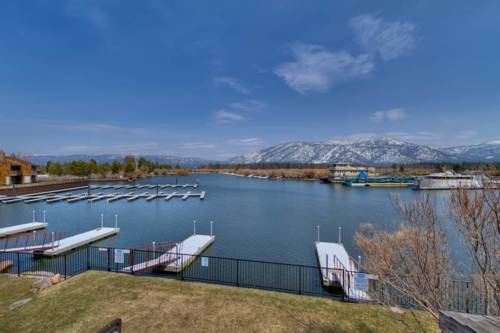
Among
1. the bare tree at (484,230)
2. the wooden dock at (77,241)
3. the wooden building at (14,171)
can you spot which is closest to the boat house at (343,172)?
the wooden dock at (77,241)

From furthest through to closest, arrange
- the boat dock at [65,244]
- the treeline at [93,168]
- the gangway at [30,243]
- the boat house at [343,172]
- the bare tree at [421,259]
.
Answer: the boat house at [343,172] < the treeline at [93,168] < the gangway at [30,243] < the boat dock at [65,244] < the bare tree at [421,259]

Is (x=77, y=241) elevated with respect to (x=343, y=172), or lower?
lower

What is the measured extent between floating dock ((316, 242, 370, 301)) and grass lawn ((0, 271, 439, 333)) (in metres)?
1.88

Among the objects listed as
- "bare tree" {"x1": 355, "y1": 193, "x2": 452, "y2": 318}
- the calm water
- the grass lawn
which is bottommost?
the calm water

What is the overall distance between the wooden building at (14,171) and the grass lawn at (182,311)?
65.8m

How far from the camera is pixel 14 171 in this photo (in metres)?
60.2

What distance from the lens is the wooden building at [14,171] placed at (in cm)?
5699

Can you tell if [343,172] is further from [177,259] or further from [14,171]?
[14,171]

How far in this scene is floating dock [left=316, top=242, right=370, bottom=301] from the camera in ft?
35.4

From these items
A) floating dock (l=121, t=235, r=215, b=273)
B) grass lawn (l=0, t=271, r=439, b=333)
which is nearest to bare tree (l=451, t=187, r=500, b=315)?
grass lawn (l=0, t=271, r=439, b=333)

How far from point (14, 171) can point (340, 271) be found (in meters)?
77.6

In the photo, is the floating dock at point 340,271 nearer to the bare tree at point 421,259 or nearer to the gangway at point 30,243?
the bare tree at point 421,259

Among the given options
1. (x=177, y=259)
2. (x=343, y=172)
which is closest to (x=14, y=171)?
(x=177, y=259)

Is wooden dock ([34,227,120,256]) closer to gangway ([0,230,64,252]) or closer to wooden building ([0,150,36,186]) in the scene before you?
gangway ([0,230,64,252])
